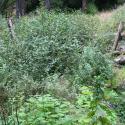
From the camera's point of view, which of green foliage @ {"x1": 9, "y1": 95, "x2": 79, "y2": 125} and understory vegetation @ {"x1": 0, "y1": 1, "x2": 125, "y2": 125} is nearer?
green foliage @ {"x1": 9, "y1": 95, "x2": 79, "y2": 125}

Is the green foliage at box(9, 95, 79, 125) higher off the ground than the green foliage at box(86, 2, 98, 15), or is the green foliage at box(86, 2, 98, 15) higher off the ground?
the green foliage at box(9, 95, 79, 125)

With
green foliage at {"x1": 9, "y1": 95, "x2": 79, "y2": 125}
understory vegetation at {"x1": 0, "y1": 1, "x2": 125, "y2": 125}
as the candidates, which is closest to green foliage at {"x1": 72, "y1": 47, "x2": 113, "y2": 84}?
understory vegetation at {"x1": 0, "y1": 1, "x2": 125, "y2": 125}

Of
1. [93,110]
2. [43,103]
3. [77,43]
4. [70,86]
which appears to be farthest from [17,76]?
[93,110]

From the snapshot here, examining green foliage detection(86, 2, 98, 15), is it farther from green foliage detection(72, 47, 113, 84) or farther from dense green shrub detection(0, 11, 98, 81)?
green foliage detection(72, 47, 113, 84)

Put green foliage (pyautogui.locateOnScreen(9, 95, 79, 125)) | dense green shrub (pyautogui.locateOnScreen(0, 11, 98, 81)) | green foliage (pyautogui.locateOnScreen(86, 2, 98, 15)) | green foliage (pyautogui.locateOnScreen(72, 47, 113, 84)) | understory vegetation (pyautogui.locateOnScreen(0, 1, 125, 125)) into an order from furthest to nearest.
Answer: green foliage (pyautogui.locateOnScreen(86, 2, 98, 15))
dense green shrub (pyautogui.locateOnScreen(0, 11, 98, 81))
green foliage (pyautogui.locateOnScreen(72, 47, 113, 84))
understory vegetation (pyautogui.locateOnScreen(0, 1, 125, 125))
green foliage (pyautogui.locateOnScreen(9, 95, 79, 125))

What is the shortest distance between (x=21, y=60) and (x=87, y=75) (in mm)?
2615

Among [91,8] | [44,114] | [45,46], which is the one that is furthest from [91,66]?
[91,8]

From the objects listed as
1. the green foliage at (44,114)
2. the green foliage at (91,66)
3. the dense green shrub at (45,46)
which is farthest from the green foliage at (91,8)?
the green foliage at (44,114)

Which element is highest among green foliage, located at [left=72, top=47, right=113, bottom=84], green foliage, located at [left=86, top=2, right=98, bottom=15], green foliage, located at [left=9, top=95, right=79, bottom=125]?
green foliage, located at [left=9, top=95, right=79, bottom=125]

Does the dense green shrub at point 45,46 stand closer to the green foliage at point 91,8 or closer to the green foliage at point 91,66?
the green foliage at point 91,66

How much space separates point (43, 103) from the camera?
18.2 ft

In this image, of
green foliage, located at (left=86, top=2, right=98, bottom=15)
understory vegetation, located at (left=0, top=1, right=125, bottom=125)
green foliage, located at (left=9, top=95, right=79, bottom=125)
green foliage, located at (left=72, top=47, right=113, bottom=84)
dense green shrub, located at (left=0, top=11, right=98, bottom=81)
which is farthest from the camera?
green foliage, located at (left=86, top=2, right=98, bottom=15)

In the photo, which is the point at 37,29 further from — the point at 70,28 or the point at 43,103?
the point at 43,103

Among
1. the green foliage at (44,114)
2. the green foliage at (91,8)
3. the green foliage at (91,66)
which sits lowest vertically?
the green foliage at (91,8)
